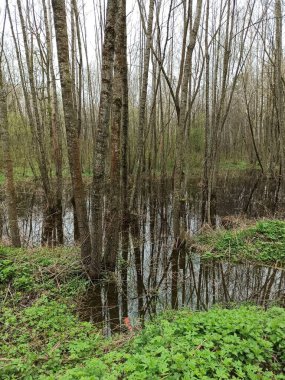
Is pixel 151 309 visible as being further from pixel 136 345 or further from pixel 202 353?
pixel 202 353

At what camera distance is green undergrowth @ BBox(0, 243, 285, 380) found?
2264 millimetres

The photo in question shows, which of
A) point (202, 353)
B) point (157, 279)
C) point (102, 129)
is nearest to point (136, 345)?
point (202, 353)

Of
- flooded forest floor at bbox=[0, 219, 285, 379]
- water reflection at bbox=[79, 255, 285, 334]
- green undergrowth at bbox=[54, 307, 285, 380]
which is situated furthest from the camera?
water reflection at bbox=[79, 255, 285, 334]

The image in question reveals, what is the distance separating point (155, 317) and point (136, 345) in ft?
3.97

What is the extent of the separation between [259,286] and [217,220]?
4332 millimetres

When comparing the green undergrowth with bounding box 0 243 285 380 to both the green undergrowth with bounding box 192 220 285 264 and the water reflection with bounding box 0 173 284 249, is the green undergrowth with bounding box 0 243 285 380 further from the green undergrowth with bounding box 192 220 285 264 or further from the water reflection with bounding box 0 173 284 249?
the water reflection with bounding box 0 173 284 249

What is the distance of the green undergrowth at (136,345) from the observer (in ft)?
7.43

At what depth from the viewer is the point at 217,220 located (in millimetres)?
9320

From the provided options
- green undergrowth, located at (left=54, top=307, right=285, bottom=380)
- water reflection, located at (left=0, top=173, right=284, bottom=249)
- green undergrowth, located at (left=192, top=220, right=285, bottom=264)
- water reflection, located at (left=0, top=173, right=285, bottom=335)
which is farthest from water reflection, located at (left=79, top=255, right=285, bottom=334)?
water reflection, located at (left=0, top=173, right=284, bottom=249)

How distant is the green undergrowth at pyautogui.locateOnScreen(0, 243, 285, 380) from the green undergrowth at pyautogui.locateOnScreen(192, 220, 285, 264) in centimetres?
253

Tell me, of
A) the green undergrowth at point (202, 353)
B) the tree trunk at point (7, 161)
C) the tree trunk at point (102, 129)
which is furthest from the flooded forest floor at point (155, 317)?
the tree trunk at point (7, 161)

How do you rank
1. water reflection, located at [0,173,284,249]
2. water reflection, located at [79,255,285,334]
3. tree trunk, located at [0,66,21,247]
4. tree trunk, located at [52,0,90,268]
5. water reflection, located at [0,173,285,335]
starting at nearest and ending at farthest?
1. tree trunk, located at [52,0,90,268]
2. water reflection, located at [79,255,285,334]
3. water reflection, located at [0,173,285,335]
4. tree trunk, located at [0,66,21,247]
5. water reflection, located at [0,173,284,249]

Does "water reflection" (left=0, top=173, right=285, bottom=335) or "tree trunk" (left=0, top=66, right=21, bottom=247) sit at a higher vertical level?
"tree trunk" (left=0, top=66, right=21, bottom=247)

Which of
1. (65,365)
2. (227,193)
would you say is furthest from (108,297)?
(227,193)
